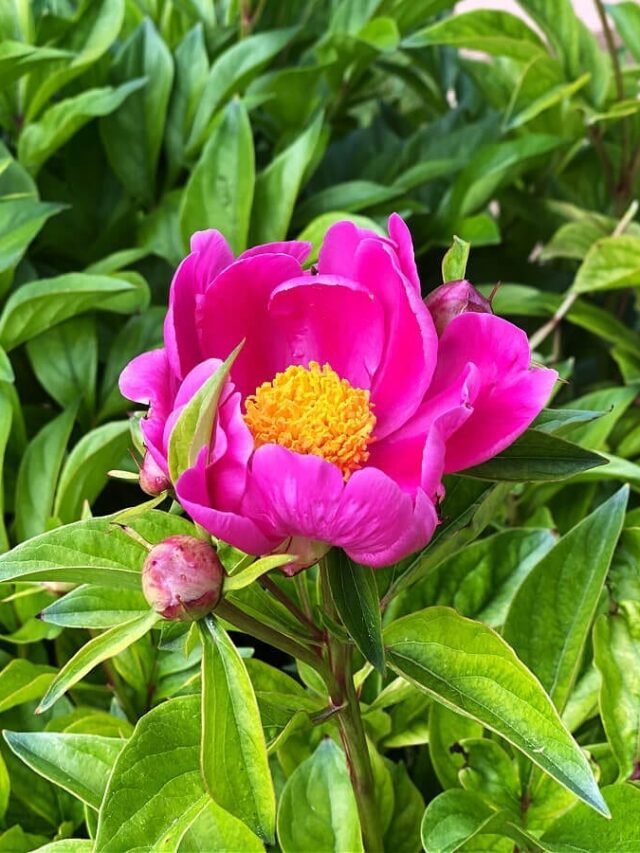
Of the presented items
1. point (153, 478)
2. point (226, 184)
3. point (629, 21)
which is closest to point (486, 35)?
point (629, 21)

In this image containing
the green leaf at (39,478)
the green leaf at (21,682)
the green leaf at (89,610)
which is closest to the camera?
the green leaf at (89,610)

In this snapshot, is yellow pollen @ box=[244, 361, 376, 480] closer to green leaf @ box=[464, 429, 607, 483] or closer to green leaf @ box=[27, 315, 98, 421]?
green leaf @ box=[464, 429, 607, 483]

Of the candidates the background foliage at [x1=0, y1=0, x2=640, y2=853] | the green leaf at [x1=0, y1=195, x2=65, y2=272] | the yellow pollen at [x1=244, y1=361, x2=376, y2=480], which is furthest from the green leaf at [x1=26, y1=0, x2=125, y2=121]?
the yellow pollen at [x1=244, y1=361, x2=376, y2=480]

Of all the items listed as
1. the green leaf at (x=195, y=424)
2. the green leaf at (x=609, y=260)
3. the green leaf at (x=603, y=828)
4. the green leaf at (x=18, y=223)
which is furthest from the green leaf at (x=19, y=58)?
the green leaf at (x=603, y=828)

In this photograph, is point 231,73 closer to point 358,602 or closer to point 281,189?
point 281,189

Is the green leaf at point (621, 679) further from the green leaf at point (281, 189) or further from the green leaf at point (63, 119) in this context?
the green leaf at point (63, 119)

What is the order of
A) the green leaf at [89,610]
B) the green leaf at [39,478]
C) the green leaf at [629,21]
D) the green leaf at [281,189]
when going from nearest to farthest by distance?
1. the green leaf at [89,610]
2. the green leaf at [39,478]
3. the green leaf at [281,189]
4. the green leaf at [629,21]

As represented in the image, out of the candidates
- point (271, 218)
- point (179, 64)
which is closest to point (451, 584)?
point (271, 218)
